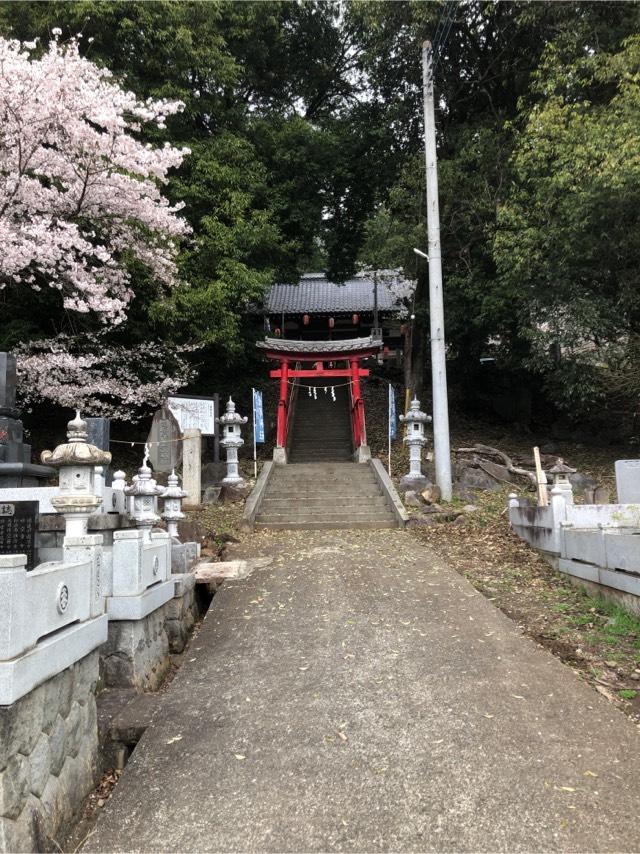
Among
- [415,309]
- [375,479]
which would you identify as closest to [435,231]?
[415,309]

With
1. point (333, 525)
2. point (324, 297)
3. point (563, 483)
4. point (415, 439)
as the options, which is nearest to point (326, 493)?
point (333, 525)

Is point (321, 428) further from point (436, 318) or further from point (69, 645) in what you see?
point (69, 645)

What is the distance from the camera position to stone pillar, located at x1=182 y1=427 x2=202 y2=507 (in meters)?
12.0

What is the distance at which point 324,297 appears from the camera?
2602cm

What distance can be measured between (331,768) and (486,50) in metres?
18.1

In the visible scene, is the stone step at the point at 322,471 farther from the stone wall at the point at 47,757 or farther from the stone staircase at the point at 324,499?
the stone wall at the point at 47,757

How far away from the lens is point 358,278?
87.8 feet

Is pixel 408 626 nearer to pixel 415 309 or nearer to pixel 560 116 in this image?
pixel 560 116

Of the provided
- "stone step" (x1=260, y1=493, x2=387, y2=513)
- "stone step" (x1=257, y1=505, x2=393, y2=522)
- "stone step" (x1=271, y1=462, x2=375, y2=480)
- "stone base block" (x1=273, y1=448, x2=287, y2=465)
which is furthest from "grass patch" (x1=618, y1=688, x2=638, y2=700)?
"stone base block" (x1=273, y1=448, x2=287, y2=465)

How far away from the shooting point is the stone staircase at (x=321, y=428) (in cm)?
1781

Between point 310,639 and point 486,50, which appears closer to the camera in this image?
point 310,639

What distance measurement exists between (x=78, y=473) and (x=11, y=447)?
231cm

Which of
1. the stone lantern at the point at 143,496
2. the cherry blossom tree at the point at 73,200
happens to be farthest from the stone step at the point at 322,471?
the stone lantern at the point at 143,496

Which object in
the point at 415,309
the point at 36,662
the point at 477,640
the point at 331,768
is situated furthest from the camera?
the point at 415,309
